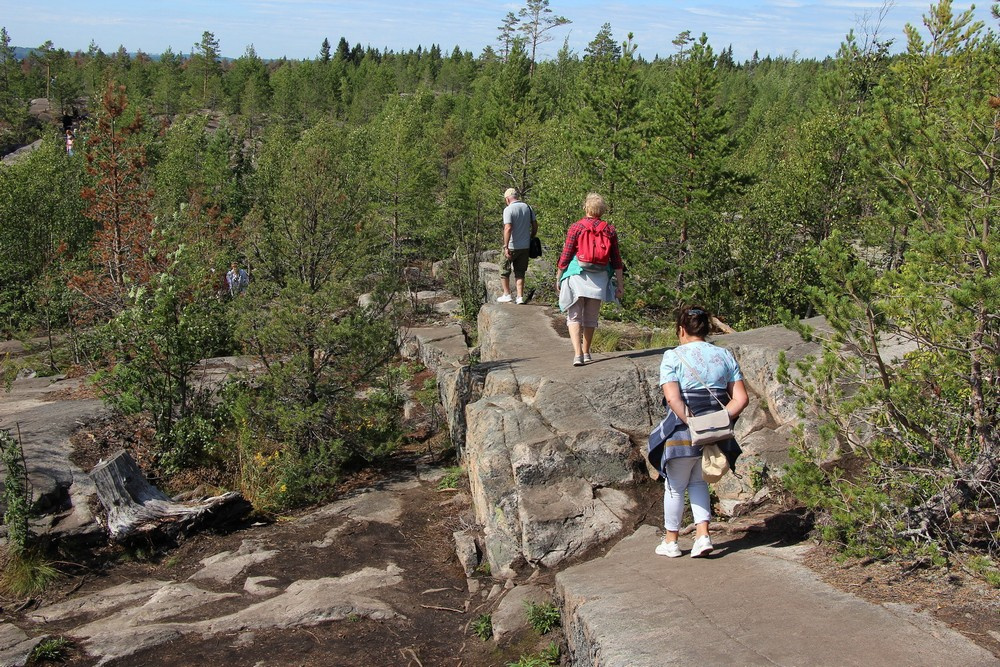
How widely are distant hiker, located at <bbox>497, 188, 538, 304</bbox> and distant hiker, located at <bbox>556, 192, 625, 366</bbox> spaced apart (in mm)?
2633

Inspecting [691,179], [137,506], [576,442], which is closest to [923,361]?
[576,442]

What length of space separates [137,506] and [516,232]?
543 centimetres

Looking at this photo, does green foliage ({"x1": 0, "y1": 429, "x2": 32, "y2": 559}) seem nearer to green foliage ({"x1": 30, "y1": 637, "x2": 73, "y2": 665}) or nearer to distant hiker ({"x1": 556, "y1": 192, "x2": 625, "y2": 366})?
green foliage ({"x1": 30, "y1": 637, "x2": 73, "y2": 665})

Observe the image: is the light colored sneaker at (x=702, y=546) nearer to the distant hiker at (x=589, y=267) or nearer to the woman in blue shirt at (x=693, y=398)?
the woman in blue shirt at (x=693, y=398)

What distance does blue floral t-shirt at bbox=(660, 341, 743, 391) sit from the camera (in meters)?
4.78

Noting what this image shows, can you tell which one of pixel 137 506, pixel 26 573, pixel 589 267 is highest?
pixel 589 267

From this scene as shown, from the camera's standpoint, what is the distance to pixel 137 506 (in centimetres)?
795

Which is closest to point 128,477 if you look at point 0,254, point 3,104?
point 0,254

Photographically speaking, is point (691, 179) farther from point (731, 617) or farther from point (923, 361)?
point (731, 617)

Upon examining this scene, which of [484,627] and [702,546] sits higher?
[702,546]

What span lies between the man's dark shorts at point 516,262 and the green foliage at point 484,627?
562cm

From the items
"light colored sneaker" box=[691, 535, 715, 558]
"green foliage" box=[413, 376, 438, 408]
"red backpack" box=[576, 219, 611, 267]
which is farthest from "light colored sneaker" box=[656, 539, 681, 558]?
"green foliage" box=[413, 376, 438, 408]

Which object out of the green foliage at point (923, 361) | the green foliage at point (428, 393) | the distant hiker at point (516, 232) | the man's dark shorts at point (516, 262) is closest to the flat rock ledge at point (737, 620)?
the green foliage at point (923, 361)

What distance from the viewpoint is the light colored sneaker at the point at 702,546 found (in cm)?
501
